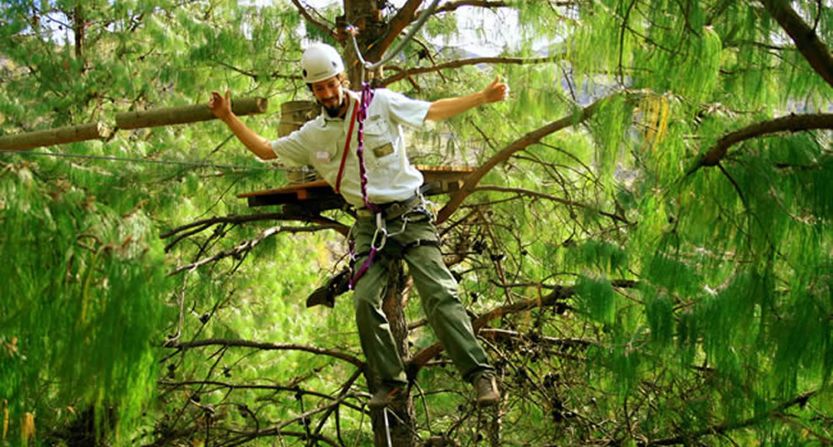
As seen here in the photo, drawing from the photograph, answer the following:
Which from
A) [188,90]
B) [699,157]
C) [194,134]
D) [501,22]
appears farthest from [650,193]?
[194,134]

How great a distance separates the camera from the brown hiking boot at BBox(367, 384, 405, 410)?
4227mm

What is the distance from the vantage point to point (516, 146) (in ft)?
16.9

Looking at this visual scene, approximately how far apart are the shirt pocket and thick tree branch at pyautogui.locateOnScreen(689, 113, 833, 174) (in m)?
1.20

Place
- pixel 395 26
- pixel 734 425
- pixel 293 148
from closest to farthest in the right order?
pixel 293 148, pixel 734 425, pixel 395 26

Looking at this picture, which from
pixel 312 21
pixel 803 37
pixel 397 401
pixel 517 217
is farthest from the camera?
pixel 517 217

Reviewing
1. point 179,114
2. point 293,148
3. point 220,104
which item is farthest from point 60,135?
point 293,148

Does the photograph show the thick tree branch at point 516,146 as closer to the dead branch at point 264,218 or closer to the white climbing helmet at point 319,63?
the dead branch at point 264,218

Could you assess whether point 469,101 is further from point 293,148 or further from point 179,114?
point 179,114

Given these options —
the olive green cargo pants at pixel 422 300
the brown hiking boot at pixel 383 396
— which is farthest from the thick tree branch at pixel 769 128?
the brown hiking boot at pixel 383 396

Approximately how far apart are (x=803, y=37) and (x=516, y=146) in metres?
1.83

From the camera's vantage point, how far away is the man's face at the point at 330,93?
423 cm

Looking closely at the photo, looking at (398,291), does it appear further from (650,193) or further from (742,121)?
(742,121)

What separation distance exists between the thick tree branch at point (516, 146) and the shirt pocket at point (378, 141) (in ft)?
2.87

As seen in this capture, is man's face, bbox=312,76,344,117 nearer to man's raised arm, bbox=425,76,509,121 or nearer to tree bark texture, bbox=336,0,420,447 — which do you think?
man's raised arm, bbox=425,76,509,121
